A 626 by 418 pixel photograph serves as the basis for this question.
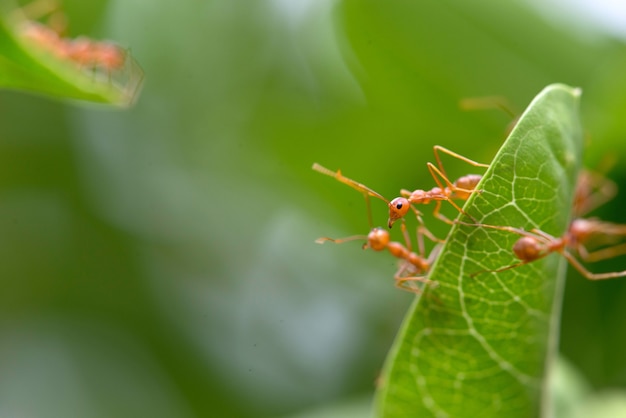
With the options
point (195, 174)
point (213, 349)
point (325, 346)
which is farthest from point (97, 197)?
point (325, 346)

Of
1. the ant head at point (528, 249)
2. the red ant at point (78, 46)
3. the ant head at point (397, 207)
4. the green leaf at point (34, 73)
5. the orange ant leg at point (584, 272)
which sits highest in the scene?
the red ant at point (78, 46)

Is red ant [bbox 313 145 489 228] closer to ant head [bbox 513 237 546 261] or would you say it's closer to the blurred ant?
ant head [bbox 513 237 546 261]

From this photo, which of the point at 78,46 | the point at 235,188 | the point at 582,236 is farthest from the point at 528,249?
the point at 78,46

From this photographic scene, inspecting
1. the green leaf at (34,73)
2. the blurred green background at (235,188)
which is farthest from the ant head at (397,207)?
the blurred green background at (235,188)

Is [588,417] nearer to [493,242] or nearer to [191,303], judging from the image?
[493,242]

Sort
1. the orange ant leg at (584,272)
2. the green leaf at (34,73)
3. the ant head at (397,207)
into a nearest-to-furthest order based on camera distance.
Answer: the green leaf at (34,73) < the orange ant leg at (584,272) < the ant head at (397,207)

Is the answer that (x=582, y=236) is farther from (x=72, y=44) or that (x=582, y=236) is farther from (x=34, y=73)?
(x=72, y=44)

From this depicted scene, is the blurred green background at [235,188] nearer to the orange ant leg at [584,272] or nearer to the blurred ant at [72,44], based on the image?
the blurred ant at [72,44]
